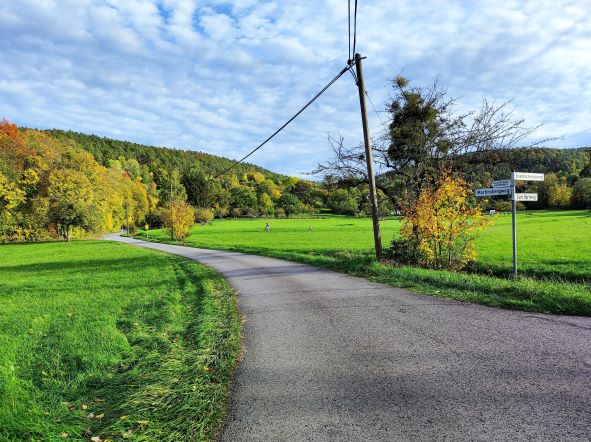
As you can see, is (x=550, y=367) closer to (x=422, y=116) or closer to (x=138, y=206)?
(x=422, y=116)

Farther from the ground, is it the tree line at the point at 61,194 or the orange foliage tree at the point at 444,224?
the tree line at the point at 61,194

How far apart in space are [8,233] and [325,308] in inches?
2408

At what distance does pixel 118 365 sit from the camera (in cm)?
493

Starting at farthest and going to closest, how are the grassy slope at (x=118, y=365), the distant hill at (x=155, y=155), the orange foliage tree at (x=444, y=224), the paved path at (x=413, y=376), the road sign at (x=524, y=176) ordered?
the distant hill at (x=155, y=155) < the orange foliage tree at (x=444, y=224) < the road sign at (x=524, y=176) < the grassy slope at (x=118, y=365) < the paved path at (x=413, y=376)

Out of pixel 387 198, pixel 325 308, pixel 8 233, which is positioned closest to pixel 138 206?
pixel 8 233

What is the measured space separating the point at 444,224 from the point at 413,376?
28.1 ft

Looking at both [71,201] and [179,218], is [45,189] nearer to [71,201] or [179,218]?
[71,201]

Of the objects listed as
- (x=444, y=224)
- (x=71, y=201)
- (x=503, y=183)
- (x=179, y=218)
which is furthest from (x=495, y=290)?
(x=71, y=201)

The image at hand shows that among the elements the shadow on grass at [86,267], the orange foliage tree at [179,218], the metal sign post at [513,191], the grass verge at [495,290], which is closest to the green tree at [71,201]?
the orange foliage tree at [179,218]

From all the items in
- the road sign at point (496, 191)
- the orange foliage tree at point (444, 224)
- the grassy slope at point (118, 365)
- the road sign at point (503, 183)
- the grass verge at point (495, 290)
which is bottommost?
the grassy slope at point (118, 365)

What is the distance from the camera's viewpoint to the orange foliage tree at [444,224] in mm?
11203

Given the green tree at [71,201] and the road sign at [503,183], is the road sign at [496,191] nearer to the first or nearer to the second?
the road sign at [503,183]

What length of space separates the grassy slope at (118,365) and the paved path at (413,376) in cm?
43

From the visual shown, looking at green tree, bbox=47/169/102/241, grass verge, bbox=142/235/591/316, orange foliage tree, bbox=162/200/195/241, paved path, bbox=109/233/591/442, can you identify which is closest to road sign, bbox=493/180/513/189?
grass verge, bbox=142/235/591/316
